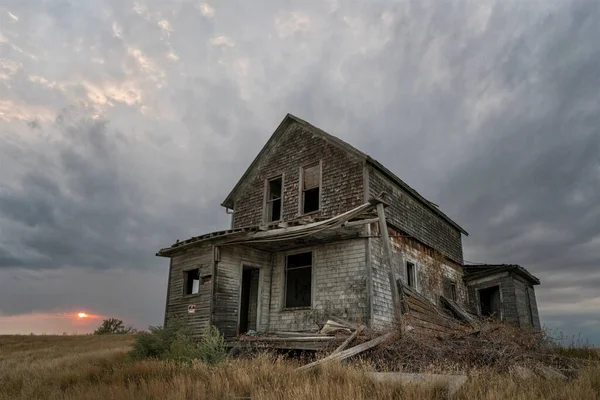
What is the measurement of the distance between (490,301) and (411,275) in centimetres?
775

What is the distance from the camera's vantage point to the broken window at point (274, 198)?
57.1 ft

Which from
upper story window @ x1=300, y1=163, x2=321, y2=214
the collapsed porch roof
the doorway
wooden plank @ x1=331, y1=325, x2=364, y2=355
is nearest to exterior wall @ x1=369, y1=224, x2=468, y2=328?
the collapsed porch roof

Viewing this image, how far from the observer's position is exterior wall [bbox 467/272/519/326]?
19312 mm

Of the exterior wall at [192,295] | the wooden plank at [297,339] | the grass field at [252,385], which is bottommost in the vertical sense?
the grass field at [252,385]

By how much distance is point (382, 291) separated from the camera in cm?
1358

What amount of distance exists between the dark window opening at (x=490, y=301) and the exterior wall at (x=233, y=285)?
11514 mm

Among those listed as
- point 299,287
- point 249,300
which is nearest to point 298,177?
point 249,300

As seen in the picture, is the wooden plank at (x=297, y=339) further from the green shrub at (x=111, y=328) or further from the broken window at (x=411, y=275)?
the green shrub at (x=111, y=328)

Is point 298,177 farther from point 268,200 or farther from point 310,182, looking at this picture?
point 268,200

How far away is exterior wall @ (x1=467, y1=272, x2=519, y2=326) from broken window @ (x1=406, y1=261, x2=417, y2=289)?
597 centimetres

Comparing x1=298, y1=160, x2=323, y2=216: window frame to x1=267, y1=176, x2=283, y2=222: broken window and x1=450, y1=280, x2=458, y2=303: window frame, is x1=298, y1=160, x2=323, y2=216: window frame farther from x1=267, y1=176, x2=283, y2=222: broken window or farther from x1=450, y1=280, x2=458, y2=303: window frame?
x1=450, y1=280, x2=458, y2=303: window frame

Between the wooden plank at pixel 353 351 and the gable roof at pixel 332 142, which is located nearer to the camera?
the wooden plank at pixel 353 351

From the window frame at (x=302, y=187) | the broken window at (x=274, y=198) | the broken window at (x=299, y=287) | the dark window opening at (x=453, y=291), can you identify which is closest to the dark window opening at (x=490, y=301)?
the dark window opening at (x=453, y=291)

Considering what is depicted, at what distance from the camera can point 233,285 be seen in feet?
47.2
